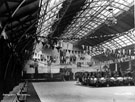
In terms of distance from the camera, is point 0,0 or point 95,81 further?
point 95,81

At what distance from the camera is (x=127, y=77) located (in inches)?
1618

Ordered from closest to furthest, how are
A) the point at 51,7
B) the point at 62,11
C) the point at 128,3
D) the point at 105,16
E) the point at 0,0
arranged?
1. the point at 0,0
2. the point at 51,7
3. the point at 62,11
4. the point at 128,3
5. the point at 105,16

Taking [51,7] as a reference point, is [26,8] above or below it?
below

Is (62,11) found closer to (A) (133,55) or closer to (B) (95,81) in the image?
(B) (95,81)

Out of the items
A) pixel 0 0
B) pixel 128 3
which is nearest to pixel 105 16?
pixel 128 3

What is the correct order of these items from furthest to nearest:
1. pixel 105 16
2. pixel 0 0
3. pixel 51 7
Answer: pixel 105 16 → pixel 51 7 → pixel 0 0

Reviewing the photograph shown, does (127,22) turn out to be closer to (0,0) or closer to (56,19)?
(56,19)

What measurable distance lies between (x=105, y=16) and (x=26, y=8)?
2858cm

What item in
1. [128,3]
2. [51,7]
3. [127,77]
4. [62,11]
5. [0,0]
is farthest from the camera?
[127,77]

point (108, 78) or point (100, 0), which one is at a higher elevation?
point (100, 0)

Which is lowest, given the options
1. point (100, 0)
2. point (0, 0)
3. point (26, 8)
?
point (0, 0)

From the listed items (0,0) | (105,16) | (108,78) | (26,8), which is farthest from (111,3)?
(0,0)

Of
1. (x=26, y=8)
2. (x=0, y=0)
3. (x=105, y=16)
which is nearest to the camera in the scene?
(x=0, y=0)

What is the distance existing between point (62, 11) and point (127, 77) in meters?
16.2
